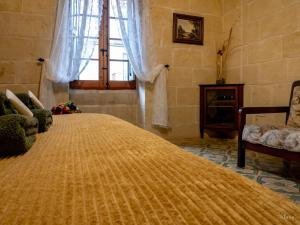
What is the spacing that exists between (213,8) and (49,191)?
13.5 ft

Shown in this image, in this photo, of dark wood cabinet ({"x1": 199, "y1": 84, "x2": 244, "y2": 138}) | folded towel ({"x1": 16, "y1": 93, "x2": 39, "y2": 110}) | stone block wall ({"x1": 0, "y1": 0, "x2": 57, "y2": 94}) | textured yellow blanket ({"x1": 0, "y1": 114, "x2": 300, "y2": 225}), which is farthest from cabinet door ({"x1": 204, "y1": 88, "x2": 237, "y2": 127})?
textured yellow blanket ({"x1": 0, "y1": 114, "x2": 300, "y2": 225})

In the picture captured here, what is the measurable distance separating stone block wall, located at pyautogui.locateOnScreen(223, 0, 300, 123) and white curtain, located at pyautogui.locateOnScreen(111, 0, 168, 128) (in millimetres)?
1166

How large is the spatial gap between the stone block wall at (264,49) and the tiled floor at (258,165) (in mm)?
636

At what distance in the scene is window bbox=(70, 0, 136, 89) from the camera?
3498 mm

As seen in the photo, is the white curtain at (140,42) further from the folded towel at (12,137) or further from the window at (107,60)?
the folded towel at (12,137)

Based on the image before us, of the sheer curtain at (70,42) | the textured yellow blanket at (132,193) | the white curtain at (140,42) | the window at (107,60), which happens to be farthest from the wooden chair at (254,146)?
the sheer curtain at (70,42)

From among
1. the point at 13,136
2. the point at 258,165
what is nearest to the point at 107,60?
the point at 258,165

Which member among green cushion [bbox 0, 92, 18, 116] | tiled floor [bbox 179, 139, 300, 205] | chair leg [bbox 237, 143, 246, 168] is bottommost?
tiled floor [bbox 179, 139, 300, 205]

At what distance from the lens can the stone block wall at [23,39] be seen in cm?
299

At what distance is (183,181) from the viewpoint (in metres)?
0.41

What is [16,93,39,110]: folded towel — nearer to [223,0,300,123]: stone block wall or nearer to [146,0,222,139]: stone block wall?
[146,0,222,139]: stone block wall

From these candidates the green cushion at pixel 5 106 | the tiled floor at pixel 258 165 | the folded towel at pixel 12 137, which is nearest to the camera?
the folded towel at pixel 12 137

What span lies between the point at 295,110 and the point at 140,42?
82.7 inches

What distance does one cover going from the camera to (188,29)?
12.3 ft
